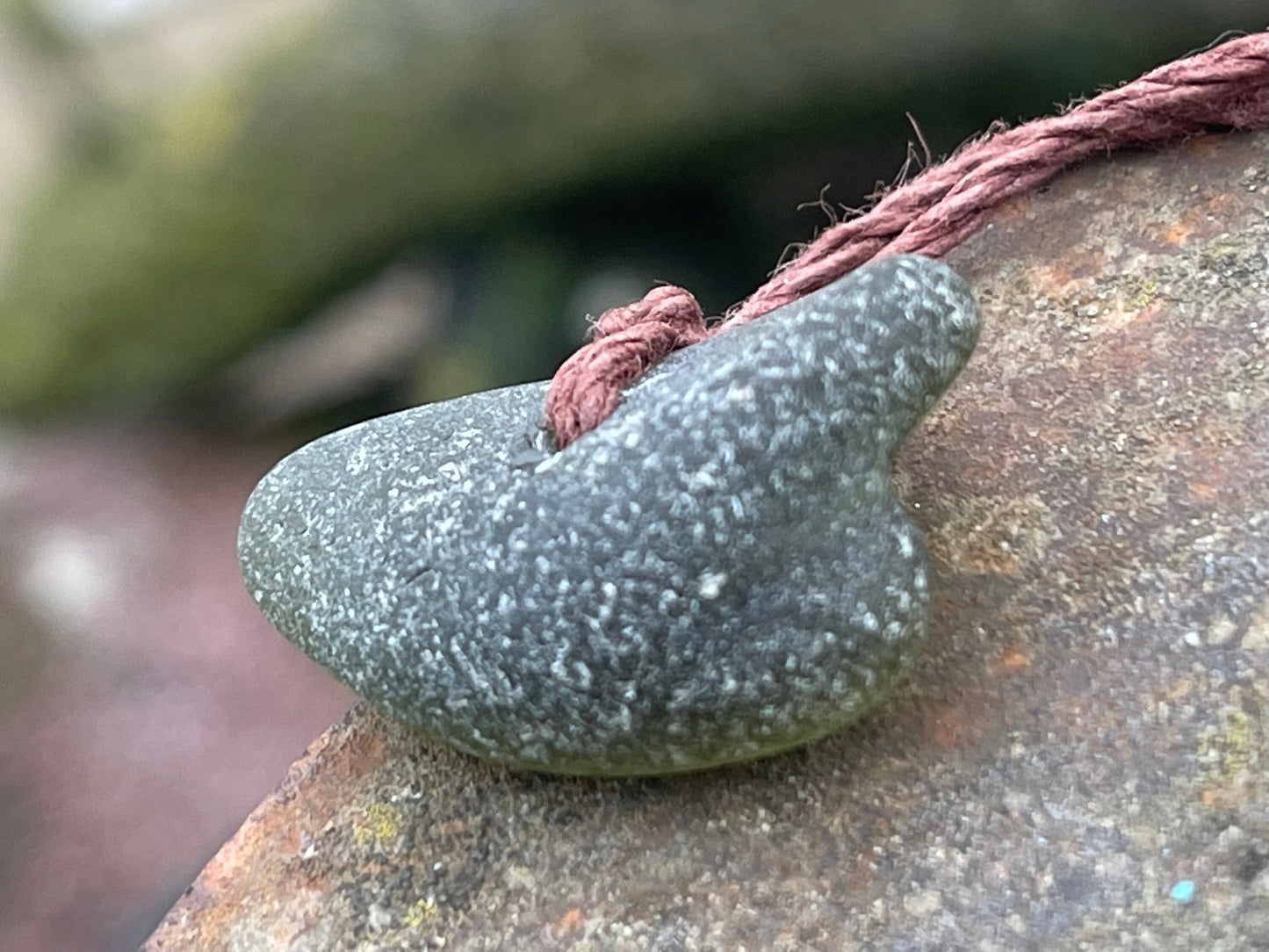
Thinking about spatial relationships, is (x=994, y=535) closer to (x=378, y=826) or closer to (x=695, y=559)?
(x=695, y=559)

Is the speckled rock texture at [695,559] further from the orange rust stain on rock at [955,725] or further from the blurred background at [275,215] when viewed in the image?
the blurred background at [275,215]

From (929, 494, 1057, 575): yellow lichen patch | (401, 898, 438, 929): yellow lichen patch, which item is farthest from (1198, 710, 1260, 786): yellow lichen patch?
(401, 898, 438, 929): yellow lichen patch

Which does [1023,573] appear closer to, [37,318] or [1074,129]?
[1074,129]

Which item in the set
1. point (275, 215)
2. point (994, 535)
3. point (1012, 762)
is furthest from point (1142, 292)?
point (275, 215)

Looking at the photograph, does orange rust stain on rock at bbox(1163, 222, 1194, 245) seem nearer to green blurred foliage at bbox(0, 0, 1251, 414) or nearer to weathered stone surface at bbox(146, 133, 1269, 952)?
weathered stone surface at bbox(146, 133, 1269, 952)

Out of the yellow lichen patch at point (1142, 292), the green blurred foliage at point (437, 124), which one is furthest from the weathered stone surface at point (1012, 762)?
the green blurred foliage at point (437, 124)

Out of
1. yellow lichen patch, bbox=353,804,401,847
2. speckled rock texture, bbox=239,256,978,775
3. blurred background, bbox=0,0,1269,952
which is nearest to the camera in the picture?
speckled rock texture, bbox=239,256,978,775

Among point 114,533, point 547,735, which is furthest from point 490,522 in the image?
point 114,533
